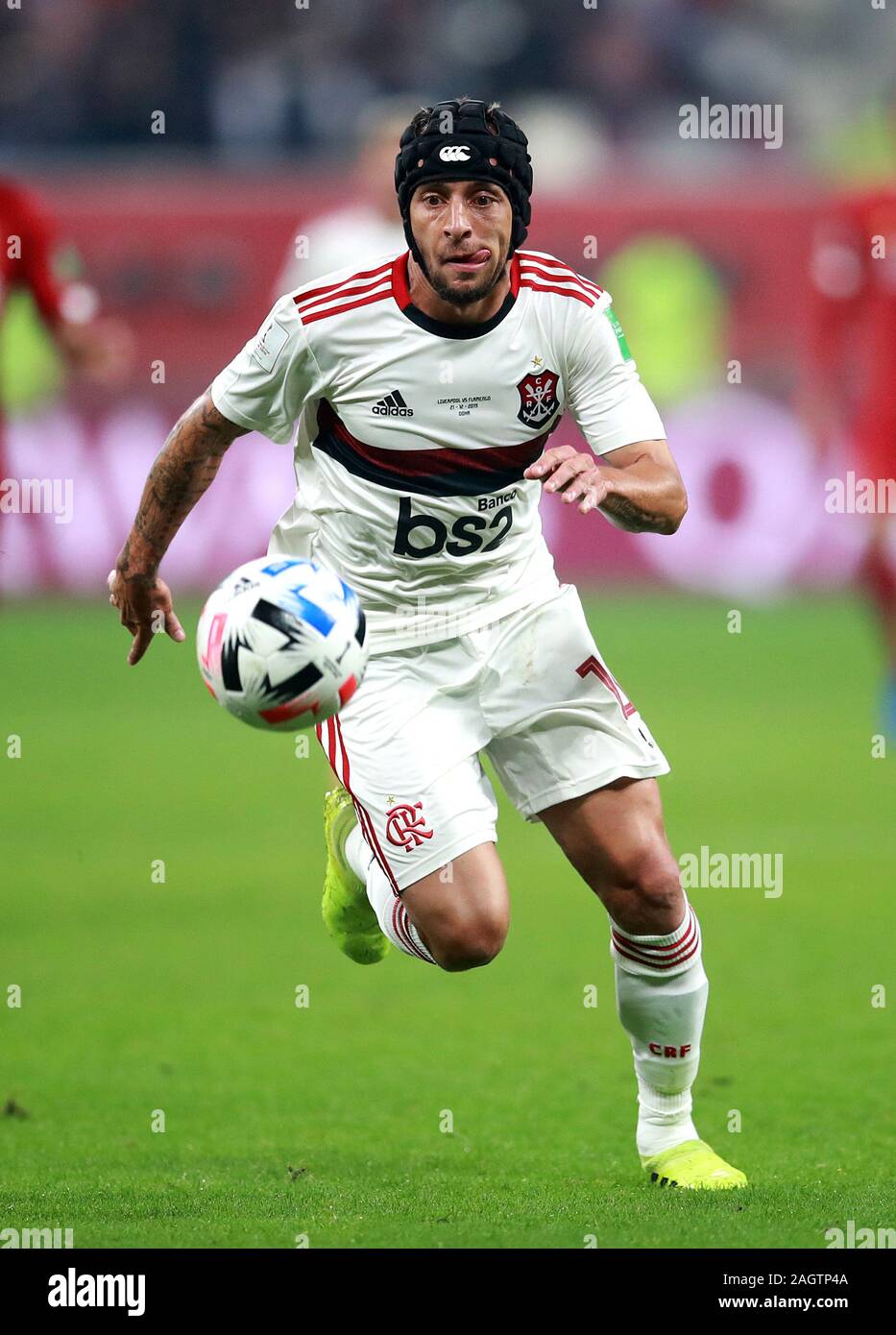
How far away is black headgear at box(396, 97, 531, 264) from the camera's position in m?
4.89

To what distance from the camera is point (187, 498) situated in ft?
17.1

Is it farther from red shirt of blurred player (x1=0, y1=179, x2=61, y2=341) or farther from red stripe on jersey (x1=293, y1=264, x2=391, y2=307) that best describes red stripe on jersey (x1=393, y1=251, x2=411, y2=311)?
red shirt of blurred player (x1=0, y1=179, x2=61, y2=341)

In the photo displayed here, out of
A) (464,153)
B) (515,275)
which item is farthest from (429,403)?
(464,153)

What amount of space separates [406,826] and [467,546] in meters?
0.73

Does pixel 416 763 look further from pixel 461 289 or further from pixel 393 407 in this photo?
pixel 461 289

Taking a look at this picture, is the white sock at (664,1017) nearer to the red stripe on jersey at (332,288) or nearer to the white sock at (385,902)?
the white sock at (385,902)

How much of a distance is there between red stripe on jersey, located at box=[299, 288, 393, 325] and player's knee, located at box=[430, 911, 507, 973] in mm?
1491

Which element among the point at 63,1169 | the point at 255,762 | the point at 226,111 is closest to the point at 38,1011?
the point at 63,1169

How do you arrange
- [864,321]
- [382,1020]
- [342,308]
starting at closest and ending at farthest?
[342,308] < [382,1020] < [864,321]

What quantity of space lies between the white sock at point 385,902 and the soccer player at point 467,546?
0.04 ft

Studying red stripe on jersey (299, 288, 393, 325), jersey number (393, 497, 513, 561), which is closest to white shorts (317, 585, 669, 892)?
jersey number (393, 497, 513, 561)

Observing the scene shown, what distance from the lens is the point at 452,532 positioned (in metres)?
5.22

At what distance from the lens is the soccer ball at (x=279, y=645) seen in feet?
14.8

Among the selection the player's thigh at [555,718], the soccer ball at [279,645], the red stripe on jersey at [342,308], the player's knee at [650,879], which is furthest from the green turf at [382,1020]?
the red stripe on jersey at [342,308]
